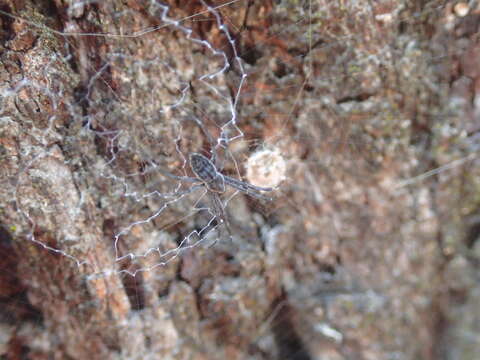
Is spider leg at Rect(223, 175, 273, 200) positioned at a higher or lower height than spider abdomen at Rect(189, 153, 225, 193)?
lower

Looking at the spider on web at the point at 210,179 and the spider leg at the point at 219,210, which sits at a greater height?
the spider on web at the point at 210,179

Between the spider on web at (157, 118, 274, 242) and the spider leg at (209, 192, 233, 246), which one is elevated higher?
the spider on web at (157, 118, 274, 242)

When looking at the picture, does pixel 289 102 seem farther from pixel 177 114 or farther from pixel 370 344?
pixel 370 344

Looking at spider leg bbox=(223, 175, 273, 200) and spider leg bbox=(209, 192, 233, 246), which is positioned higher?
spider leg bbox=(223, 175, 273, 200)

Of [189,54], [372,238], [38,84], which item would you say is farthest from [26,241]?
[372,238]

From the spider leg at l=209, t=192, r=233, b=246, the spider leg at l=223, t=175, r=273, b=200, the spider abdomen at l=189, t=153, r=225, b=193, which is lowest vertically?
the spider leg at l=209, t=192, r=233, b=246
